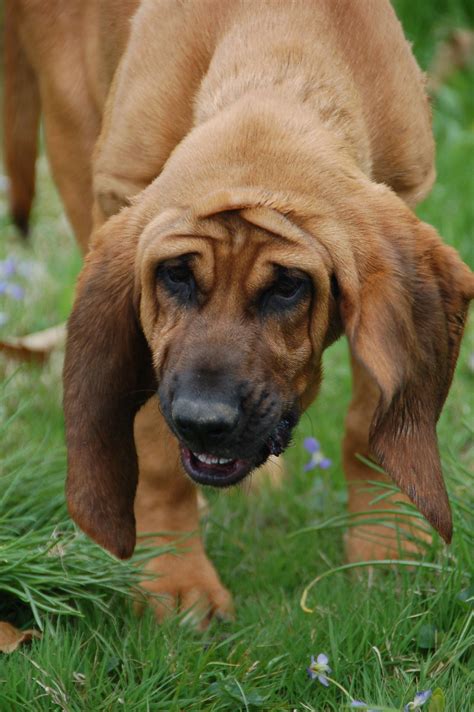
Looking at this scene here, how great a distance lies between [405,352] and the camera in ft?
9.75

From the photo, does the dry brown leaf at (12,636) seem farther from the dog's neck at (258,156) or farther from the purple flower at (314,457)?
the purple flower at (314,457)

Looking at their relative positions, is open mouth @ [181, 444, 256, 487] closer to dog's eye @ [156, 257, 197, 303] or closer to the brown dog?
the brown dog

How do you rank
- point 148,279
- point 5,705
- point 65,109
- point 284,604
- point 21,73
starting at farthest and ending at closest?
point 21,73 < point 65,109 < point 284,604 < point 148,279 < point 5,705

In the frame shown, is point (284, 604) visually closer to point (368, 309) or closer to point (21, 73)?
point (368, 309)

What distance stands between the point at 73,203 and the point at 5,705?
211 cm

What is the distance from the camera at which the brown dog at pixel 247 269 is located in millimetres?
2959

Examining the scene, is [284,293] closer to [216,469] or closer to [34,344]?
[216,469]

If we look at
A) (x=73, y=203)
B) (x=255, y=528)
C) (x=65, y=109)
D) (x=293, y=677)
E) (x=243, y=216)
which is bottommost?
(x=255, y=528)

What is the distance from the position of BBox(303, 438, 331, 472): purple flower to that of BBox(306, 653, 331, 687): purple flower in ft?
3.83

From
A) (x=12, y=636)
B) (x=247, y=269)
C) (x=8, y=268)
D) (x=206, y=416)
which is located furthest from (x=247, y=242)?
(x=8, y=268)

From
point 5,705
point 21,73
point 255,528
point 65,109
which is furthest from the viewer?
point 21,73

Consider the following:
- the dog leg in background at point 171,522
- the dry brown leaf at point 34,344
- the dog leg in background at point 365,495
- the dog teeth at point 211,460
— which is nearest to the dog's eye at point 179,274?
the dog teeth at point 211,460

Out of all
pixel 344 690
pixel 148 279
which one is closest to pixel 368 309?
pixel 148 279

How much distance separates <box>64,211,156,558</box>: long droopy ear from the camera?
3.25 m
